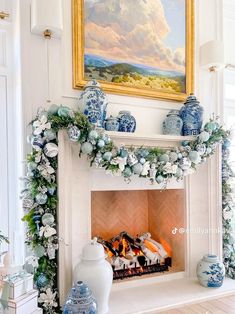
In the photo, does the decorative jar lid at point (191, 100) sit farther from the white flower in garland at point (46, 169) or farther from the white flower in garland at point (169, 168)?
the white flower in garland at point (46, 169)

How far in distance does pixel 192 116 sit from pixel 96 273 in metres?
1.47

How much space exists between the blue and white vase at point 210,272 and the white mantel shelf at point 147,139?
1.02 m

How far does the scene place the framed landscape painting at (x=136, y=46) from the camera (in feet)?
7.79

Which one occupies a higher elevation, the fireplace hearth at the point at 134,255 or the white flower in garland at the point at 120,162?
the white flower in garland at the point at 120,162

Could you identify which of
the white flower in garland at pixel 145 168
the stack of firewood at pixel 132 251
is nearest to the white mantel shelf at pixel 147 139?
the white flower in garland at pixel 145 168

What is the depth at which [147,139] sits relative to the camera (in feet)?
8.02

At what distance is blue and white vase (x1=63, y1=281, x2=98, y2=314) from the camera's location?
1.71 m

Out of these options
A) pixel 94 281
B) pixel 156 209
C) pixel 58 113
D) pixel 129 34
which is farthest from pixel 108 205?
pixel 129 34

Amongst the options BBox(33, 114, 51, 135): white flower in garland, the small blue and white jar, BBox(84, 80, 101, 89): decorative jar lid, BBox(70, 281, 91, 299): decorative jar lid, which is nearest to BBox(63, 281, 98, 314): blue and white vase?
BBox(70, 281, 91, 299): decorative jar lid

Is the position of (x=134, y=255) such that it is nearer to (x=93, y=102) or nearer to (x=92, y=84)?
(x=93, y=102)

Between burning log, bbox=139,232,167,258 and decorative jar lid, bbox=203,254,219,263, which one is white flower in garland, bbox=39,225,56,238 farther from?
decorative jar lid, bbox=203,254,219,263

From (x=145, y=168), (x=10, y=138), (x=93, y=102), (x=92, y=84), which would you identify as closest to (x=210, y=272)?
(x=145, y=168)

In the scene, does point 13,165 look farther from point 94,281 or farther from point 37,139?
point 94,281

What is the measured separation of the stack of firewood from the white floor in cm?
21
